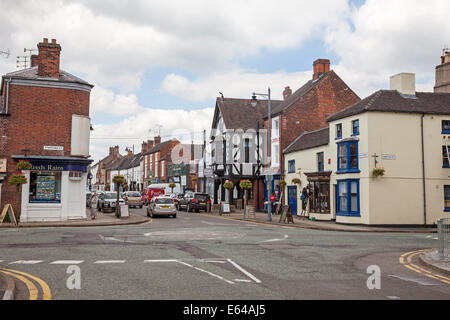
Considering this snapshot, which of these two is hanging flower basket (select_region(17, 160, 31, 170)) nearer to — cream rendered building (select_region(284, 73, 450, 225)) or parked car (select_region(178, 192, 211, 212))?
parked car (select_region(178, 192, 211, 212))

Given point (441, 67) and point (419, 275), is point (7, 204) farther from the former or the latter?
point (441, 67)

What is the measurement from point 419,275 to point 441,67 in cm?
3331

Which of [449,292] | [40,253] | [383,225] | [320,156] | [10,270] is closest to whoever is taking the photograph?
[449,292]

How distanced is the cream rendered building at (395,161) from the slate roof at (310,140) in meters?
3.78

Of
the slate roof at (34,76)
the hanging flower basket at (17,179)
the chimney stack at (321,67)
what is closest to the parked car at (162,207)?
the slate roof at (34,76)

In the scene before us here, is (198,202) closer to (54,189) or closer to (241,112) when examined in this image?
(241,112)

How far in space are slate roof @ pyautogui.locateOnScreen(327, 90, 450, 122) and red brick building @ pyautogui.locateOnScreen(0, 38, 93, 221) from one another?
1696cm

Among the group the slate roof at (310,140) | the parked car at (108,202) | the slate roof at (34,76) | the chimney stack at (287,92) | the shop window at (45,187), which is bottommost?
the parked car at (108,202)

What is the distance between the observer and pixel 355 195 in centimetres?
2769

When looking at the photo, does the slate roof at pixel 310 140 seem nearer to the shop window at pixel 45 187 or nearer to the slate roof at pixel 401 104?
the slate roof at pixel 401 104

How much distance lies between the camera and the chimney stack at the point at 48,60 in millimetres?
25922

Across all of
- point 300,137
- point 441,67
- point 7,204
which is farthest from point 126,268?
point 441,67

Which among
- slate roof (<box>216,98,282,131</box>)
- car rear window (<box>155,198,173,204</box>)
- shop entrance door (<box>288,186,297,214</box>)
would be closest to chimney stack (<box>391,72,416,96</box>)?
shop entrance door (<box>288,186,297,214</box>)

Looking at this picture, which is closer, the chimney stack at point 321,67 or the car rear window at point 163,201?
the car rear window at point 163,201
